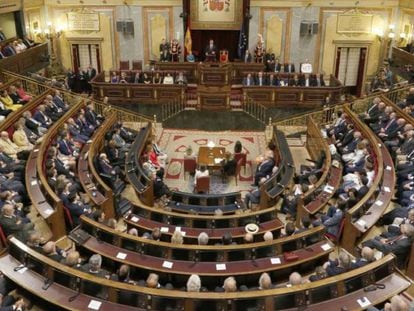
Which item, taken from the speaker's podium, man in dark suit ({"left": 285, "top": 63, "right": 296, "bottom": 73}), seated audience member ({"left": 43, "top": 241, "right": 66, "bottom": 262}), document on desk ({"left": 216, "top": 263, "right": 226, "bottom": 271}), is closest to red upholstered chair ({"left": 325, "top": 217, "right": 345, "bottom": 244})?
document on desk ({"left": 216, "top": 263, "right": 226, "bottom": 271})

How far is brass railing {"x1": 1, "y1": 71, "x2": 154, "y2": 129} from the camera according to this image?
46.1ft

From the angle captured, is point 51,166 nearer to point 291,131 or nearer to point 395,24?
point 291,131

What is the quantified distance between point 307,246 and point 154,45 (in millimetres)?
13328

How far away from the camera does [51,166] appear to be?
9.66m

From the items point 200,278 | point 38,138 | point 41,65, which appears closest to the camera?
point 200,278

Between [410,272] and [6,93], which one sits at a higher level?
[6,93]

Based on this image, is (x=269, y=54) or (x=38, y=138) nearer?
(x=38, y=138)

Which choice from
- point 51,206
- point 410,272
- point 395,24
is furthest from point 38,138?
point 395,24

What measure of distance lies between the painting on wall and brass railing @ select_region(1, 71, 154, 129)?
16.2 ft

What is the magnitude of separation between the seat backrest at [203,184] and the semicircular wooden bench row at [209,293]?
4890mm

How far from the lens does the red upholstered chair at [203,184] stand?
10.4 m

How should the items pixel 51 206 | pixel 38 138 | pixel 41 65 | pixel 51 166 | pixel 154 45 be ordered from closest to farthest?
pixel 51 206, pixel 51 166, pixel 38 138, pixel 41 65, pixel 154 45

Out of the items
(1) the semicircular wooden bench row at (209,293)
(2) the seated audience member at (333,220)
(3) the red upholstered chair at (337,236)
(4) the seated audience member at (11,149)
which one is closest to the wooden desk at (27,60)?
(4) the seated audience member at (11,149)

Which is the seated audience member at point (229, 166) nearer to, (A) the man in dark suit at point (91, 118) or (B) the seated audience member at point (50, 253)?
(A) the man in dark suit at point (91, 118)
